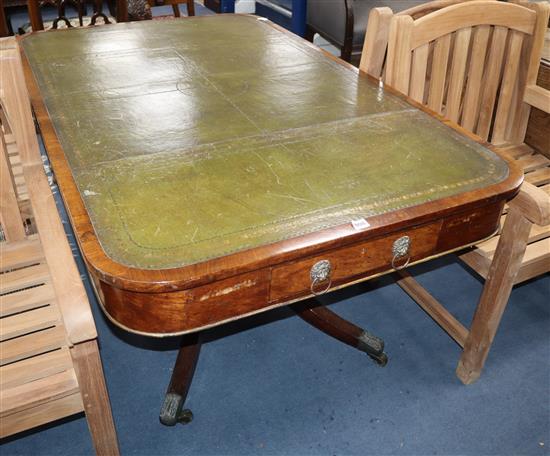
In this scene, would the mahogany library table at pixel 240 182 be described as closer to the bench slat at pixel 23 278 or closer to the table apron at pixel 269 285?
the table apron at pixel 269 285

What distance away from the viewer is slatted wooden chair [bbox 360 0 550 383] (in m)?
1.53

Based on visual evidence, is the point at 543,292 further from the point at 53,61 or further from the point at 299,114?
the point at 53,61

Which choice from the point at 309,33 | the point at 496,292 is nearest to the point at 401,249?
the point at 496,292

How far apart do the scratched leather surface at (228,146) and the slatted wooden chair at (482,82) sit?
0.16 meters

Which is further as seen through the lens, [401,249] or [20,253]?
[20,253]

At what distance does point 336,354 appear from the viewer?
182 centimetres

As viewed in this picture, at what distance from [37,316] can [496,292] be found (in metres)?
1.17

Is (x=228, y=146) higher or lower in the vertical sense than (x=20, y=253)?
higher

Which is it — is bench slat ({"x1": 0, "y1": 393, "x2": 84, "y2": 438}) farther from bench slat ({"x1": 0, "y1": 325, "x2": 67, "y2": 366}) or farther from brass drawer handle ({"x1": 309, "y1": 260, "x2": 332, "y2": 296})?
brass drawer handle ({"x1": 309, "y1": 260, "x2": 332, "y2": 296})

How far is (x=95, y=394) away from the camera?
43.5 inches

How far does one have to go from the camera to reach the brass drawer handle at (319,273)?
1.04m

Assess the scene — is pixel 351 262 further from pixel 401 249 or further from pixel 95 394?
pixel 95 394

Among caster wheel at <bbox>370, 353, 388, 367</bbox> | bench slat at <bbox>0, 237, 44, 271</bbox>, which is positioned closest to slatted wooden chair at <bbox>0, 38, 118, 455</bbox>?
bench slat at <bbox>0, 237, 44, 271</bbox>

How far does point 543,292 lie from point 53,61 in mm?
1900
